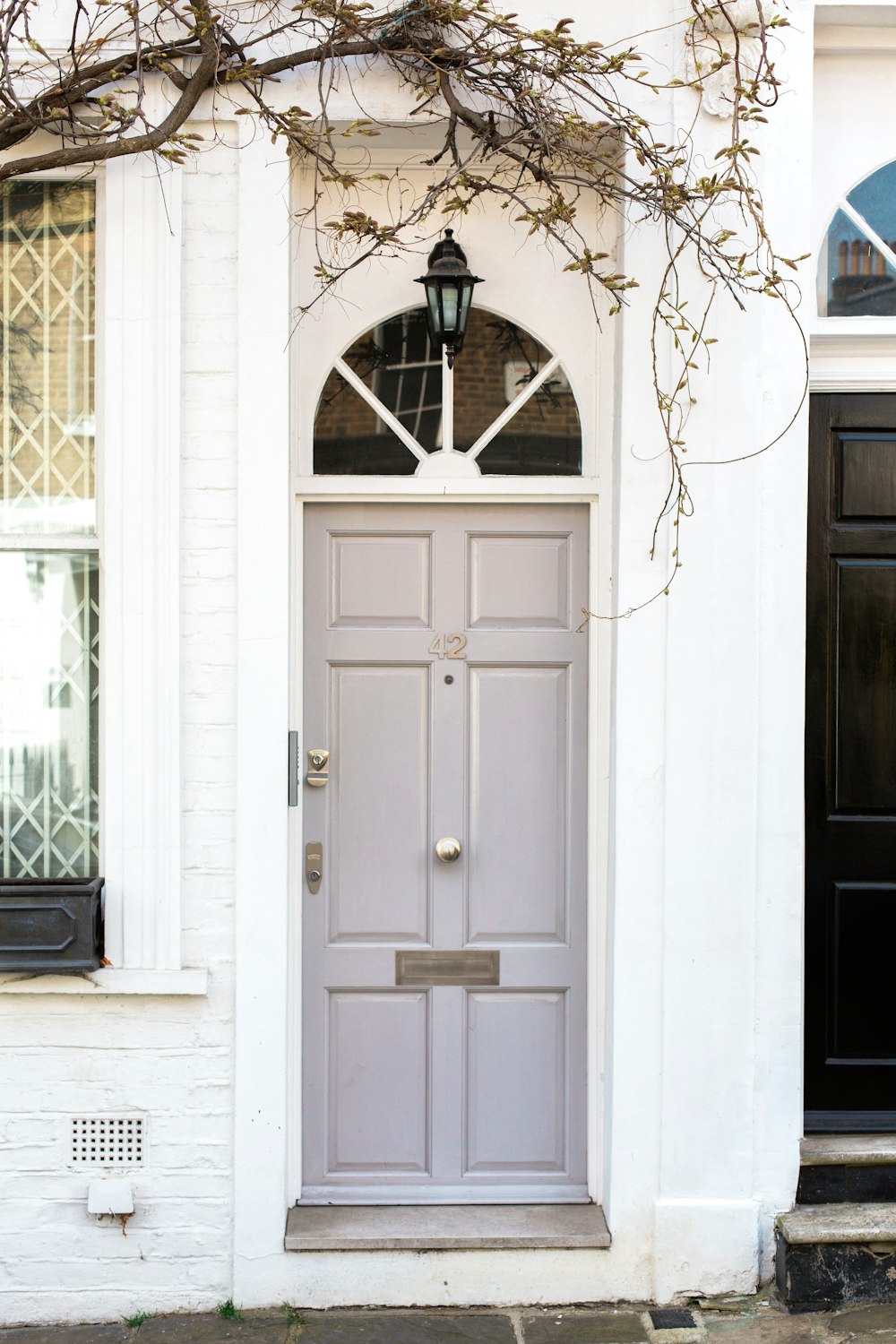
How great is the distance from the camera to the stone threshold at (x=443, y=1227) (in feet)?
12.5

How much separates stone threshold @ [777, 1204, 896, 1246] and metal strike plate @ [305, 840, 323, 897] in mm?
1883

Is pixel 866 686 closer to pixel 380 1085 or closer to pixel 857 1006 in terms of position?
pixel 857 1006

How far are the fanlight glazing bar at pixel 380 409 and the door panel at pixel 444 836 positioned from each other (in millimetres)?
208

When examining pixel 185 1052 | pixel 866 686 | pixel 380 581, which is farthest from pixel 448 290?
pixel 185 1052

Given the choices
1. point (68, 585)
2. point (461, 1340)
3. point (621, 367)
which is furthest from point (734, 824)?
point (68, 585)

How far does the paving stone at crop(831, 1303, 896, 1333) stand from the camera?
3656mm

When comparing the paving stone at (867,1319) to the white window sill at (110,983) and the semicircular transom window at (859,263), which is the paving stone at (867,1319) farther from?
the semicircular transom window at (859,263)

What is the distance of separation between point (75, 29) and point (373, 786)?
99.7 inches

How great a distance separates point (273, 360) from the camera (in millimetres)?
3795

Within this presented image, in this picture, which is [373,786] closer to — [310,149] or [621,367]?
[621,367]

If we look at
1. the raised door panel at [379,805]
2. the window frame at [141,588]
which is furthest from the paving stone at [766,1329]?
the window frame at [141,588]

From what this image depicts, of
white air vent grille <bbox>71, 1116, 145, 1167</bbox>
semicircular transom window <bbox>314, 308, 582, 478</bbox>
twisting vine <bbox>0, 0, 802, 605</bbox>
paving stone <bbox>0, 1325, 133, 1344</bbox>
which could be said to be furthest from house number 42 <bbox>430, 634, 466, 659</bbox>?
paving stone <bbox>0, 1325, 133, 1344</bbox>

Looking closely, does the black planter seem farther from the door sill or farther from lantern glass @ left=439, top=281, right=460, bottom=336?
the door sill

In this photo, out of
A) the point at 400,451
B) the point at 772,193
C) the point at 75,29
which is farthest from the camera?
the point at 400,451
